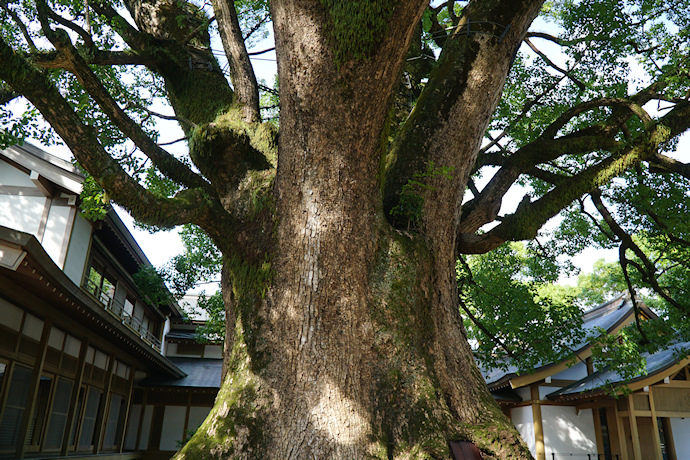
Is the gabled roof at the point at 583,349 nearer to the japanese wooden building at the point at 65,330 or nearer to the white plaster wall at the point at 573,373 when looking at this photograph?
the white plaster wall at the point at 573,373

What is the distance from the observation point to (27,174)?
9.39m

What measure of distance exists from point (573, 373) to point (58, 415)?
12.6 meters

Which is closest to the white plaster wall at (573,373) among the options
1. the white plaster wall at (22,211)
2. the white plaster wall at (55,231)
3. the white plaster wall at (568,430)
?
the white plaster wall at (568,430)

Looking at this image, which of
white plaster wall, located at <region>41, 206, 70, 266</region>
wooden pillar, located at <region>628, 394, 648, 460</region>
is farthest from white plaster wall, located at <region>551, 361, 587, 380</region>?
white plaster wall, located at <region>41, 206, 70, 266</region>

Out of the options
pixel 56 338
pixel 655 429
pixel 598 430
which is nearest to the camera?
pixel 56 338

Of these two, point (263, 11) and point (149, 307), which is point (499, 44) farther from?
point (149, 307)

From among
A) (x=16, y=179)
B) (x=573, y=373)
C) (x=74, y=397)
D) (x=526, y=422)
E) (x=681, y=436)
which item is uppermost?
(x=16, y=179)

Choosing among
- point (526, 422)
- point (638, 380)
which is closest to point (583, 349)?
point (638, 380)

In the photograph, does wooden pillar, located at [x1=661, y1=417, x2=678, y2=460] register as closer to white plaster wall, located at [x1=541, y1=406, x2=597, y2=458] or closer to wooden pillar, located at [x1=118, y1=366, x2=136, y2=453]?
white plaster wall, located at [x1=541, y1=406, x2=597, y2=458]

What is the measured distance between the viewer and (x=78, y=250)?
9734mm

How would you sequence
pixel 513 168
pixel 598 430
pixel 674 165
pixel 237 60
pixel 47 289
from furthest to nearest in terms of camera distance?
pixel 598 430 < pixel 47 289 < pixel 674 165 < pixel 513 168 < pixel 237 60

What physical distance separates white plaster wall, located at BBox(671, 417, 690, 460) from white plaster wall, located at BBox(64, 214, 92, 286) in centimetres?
1493

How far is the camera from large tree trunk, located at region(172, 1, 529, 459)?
2986 millimetres

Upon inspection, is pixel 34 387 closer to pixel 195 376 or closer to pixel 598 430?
pixel 195 376
